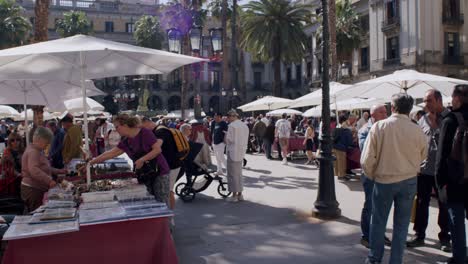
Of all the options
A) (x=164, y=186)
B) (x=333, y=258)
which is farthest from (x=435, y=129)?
(x=164, y=186)

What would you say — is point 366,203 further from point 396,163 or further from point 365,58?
point 365,58

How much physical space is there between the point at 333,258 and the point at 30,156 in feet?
12.7

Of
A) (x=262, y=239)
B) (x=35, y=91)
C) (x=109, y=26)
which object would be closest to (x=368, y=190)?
(x=262, y=239)

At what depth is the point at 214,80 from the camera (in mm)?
58562

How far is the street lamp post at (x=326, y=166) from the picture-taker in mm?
7047

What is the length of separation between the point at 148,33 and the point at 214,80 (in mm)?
13342

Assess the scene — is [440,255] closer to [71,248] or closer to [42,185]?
[71,248]

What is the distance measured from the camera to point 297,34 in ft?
109

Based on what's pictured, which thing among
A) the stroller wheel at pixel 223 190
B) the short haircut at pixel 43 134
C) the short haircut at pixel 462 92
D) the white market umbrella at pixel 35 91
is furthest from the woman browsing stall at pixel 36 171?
the short haircut at pixel 462 92

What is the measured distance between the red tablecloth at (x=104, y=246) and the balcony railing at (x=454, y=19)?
3345 cm

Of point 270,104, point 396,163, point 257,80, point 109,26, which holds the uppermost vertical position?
point 109,26

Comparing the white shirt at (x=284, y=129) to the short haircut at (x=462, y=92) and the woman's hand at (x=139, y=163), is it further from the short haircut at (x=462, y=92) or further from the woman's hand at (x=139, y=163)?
the short haircut at (x=462, y=92)

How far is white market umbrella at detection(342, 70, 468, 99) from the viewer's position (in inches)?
332

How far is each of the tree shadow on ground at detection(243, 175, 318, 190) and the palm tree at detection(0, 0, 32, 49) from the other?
32.3 metres
